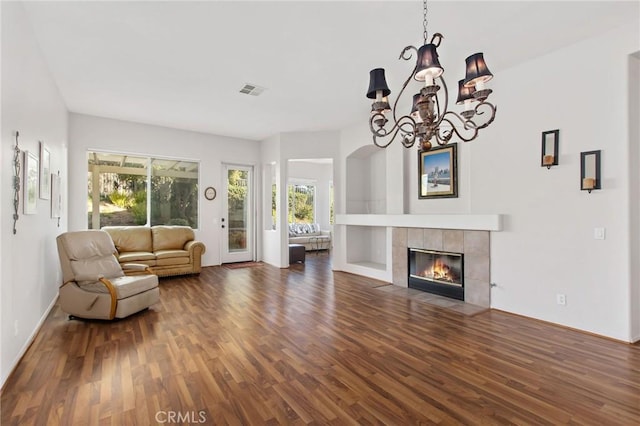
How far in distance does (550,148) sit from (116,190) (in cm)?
741

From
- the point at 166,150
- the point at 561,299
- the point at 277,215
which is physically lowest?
the point at 561,299

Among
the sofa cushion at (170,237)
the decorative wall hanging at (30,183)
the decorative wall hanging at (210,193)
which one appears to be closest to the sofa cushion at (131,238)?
the sofa cushion at (170,237)

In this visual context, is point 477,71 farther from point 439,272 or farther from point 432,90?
point 439,272

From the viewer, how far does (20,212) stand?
9.21 ft

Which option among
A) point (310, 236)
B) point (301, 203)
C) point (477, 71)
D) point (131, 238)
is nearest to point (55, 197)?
point (131, 238)

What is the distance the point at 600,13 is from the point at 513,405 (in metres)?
3.49

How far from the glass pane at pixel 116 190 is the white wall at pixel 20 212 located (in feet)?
7.13

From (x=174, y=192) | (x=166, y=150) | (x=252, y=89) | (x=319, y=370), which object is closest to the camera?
(x=319, y=370)

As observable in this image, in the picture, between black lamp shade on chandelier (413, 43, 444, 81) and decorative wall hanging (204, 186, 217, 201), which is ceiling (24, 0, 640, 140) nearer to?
black lamp shade on chandelier (413, 43, 444, 81)

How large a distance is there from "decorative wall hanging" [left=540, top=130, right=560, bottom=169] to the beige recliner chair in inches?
199

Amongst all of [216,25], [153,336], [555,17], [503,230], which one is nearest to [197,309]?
[153,336]

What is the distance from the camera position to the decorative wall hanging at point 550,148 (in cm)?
358

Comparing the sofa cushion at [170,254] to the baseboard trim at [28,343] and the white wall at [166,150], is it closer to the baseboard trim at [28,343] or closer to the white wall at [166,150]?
the white wall at [166,150]

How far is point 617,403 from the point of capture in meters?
2.14
